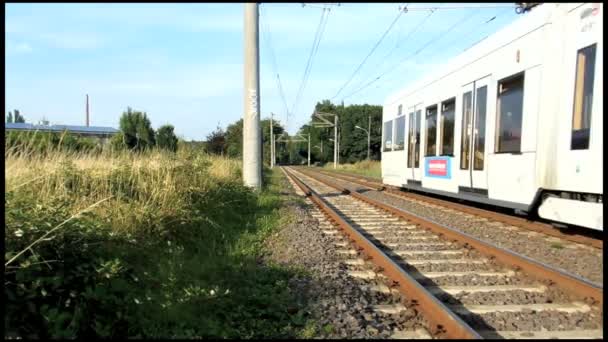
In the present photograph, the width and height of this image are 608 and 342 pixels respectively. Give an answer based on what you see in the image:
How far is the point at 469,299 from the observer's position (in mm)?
4789

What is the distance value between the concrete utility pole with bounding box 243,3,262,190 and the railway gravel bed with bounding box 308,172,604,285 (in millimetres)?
6110

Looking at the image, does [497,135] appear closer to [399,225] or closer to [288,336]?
[399,225]

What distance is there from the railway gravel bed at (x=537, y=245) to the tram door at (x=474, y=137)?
765 millimetres

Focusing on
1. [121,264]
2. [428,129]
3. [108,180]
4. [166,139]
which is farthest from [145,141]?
[121,264]

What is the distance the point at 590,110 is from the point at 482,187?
340 centimetres

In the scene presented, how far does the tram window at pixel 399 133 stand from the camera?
15.6m

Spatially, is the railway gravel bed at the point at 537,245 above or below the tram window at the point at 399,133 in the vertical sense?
below

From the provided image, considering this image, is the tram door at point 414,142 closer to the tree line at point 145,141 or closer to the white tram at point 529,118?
the white tram at point 529,118

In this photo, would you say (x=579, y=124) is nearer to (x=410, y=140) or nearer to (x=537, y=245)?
(x=537, y=245)

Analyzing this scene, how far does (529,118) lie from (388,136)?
9.73 meters

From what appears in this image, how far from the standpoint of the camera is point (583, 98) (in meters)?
6.67

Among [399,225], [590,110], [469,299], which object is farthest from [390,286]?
[399,225]

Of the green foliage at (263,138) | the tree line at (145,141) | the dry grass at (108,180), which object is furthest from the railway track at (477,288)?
the green foliage at (263,138)

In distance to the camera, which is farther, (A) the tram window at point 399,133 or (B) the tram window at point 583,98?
(A) the tram window at point 399,133
